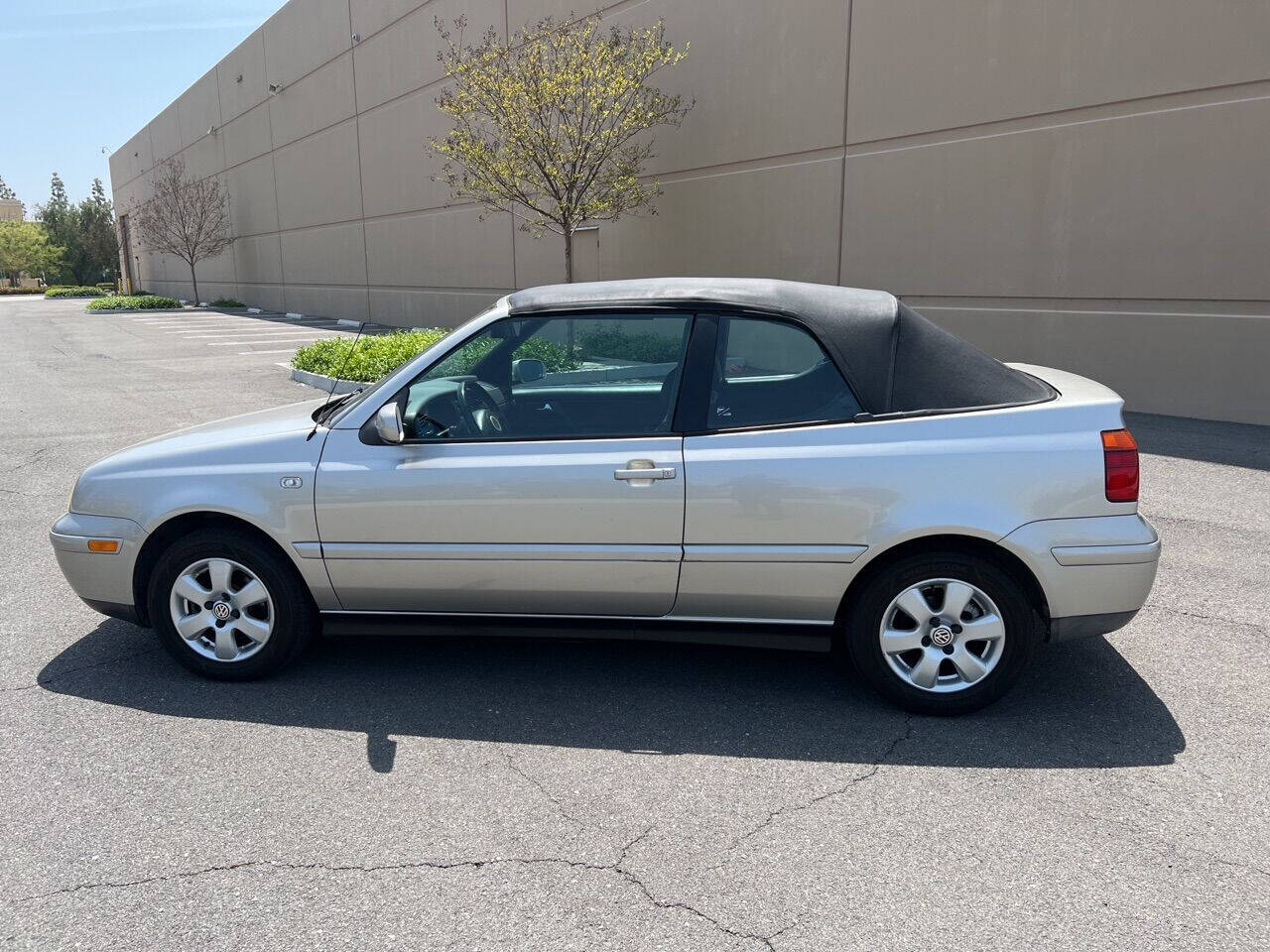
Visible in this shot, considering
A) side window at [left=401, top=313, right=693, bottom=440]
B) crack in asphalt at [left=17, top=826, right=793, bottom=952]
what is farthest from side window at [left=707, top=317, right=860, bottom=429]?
crack in asphalt at [left=17, top=826, right=793, bottom=952]

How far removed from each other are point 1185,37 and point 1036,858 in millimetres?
9659

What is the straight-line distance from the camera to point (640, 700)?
406 centimetres

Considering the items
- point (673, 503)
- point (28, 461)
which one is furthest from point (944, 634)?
point (28, 461)

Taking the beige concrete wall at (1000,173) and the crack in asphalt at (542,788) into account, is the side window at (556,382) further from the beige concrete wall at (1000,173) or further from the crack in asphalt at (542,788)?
the beige concrete wall at (1000,173)

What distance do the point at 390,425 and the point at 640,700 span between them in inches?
59.7

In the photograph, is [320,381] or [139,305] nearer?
[320,381]

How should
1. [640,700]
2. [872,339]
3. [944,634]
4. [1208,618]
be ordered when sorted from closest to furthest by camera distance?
[944,634], [872,339], [640,700], [1208,618]

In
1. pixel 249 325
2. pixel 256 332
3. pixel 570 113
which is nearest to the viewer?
pixel 570 113

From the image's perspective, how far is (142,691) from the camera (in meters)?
4.20

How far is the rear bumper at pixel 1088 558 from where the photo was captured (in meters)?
3.64

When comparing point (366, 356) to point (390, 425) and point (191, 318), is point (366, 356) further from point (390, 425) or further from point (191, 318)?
point (191, 318)

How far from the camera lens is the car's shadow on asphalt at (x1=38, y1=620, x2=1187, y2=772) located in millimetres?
3660

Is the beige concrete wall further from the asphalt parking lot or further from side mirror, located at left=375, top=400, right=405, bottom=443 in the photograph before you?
side mirror, located at left=375, top=400, right=405, bottom=443

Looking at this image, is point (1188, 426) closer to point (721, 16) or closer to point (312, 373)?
point (721, 16)
